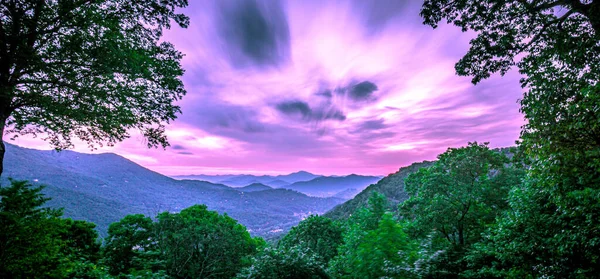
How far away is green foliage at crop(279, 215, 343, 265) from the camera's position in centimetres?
2394

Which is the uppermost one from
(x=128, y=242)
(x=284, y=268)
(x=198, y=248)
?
(x=284, y=268)

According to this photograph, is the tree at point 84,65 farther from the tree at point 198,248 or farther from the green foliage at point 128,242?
the tree at point 198,248

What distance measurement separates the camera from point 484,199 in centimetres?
1348

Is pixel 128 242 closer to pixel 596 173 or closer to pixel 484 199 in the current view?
pixel 596 173

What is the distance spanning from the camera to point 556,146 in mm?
4969

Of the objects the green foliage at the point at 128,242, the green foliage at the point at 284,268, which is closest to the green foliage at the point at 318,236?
the green foliage at the point at 128,242

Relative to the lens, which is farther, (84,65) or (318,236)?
(318,236)

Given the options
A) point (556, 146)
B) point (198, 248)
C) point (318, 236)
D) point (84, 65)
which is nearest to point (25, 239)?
point (84, 65)

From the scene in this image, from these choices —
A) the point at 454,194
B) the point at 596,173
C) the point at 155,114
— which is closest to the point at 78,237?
the point at 155,114

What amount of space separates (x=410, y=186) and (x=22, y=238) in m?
20.6

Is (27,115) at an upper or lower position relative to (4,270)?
upper

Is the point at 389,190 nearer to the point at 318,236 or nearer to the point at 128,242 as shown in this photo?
the point at 318,236

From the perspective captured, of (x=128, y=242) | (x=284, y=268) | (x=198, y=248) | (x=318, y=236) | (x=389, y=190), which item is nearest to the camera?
(x=284, y=268)

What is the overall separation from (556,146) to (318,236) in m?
23.1
